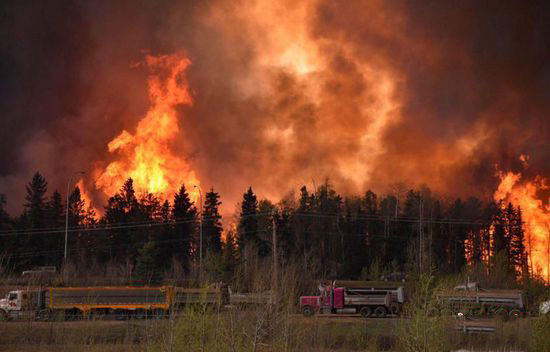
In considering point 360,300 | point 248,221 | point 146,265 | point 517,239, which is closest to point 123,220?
point 248,221

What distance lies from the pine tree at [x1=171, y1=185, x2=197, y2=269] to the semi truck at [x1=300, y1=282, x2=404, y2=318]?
103 feet

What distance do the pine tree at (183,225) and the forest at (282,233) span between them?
6.4 inches

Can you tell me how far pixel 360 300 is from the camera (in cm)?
5950

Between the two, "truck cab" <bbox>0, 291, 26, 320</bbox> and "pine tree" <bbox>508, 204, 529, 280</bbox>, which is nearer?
"truck cab" <bbox>0, 291, 26, 320</bbox>

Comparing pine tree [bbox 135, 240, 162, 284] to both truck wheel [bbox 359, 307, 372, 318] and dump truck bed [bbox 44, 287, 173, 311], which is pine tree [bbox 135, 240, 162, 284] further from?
truck wheel [bbox 359, 307, 372, 318]

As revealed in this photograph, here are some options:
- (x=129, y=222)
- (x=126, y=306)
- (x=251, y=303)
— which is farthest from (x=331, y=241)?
(x=251, y=303)

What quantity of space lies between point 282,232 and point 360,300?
32.4 meters

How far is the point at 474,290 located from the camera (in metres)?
59.1

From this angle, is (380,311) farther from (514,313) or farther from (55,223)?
(55,223)

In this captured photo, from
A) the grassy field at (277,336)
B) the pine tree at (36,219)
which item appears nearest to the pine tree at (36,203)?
the pine tree at (36,219)

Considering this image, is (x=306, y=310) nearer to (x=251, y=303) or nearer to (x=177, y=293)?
(x=177, y=293)

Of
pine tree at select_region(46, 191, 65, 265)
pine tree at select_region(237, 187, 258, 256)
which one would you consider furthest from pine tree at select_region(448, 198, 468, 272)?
pine tree at select_region(46, 191, 65, 265)

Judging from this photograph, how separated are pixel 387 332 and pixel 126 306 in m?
24.4

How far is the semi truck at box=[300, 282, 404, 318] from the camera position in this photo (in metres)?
59.1
